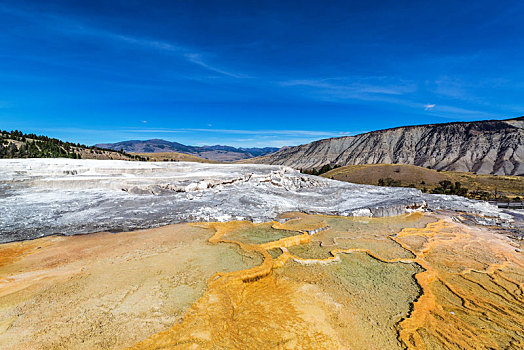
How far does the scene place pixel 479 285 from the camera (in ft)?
20.7

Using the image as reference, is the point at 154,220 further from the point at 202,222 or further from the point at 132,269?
the point at 132,269

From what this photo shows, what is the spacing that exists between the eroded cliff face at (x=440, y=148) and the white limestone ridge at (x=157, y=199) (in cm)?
6759

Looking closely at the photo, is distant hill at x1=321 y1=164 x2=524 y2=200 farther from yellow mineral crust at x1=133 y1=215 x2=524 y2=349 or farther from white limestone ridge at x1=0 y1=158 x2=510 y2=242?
yellow mineral crust at x1=133 y1=215 x2=524 y2=349

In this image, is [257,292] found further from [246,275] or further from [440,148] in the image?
[440,148]

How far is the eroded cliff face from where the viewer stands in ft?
215

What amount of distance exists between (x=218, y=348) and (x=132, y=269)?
357cm

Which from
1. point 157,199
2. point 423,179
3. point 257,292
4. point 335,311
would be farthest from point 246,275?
point 423,179

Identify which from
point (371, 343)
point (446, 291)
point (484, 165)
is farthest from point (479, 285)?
point (484, 165)

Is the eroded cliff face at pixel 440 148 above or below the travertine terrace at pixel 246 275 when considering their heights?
above

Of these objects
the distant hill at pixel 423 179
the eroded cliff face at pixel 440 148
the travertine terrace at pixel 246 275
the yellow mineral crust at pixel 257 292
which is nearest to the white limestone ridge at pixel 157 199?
the travertine terrace at pixel 246 275

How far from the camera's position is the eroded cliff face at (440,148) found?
215 feet

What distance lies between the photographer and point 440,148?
263ft

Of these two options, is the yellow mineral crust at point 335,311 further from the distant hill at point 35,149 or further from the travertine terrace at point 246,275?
the distant hill at point 35,149

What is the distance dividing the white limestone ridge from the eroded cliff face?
222ft
